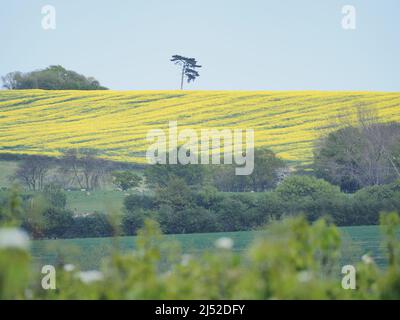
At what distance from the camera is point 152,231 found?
4.48m

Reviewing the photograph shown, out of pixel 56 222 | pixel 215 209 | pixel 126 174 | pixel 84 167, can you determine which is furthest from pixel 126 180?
pixel 56 222

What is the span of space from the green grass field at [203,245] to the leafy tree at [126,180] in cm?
589

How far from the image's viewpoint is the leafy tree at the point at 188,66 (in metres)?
37.6

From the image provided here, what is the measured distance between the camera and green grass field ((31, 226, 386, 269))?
48.8 feet

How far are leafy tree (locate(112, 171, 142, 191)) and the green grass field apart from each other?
19.3 feet

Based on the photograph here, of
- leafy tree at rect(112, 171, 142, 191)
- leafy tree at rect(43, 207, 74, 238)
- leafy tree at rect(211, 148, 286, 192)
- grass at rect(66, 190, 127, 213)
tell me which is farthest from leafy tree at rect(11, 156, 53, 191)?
leafy tree at rect(211, 148, 286, 192)

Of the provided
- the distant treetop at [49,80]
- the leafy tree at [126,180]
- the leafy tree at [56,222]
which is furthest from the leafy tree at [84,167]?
the distant treetop at [49,80]

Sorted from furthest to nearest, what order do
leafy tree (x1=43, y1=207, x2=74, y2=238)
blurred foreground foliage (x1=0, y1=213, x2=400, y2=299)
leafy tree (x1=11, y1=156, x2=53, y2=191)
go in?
1. leafy tree (x1=11, y1=156, x2=53, y2=191)
2. leafy tree (x1=43, y1=207, x2=74, y2=238)
3. blurred foreground foliage (x1=0, y1=213, x2=400, y2=299)

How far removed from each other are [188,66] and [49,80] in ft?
38.8

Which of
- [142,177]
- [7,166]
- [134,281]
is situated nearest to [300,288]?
[134,281]

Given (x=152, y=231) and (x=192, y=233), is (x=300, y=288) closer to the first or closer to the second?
(x=152, y=231)

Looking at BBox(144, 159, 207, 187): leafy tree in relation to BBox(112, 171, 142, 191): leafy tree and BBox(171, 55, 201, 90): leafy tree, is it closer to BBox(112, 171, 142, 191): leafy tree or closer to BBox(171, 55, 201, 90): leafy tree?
BBox(112, 171, 142, 191): leafy tree

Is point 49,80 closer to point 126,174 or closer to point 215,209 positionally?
point 126,174

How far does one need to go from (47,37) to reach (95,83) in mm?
19556
